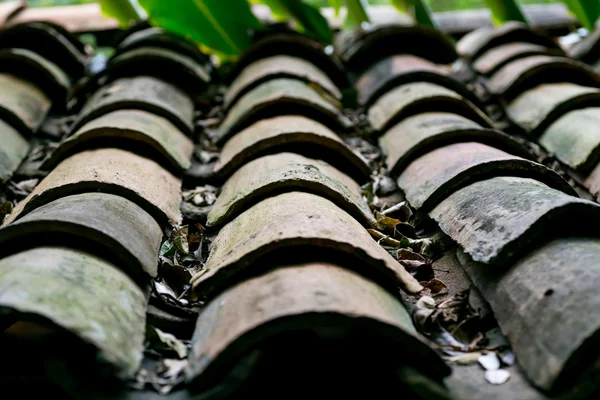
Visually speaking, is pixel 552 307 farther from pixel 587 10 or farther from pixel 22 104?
pixel 587 10

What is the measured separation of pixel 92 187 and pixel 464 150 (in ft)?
3.02

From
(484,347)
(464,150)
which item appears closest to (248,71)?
(464,150)

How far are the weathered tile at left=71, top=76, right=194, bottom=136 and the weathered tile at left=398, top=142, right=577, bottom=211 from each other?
82 centimetres

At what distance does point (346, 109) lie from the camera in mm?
2156

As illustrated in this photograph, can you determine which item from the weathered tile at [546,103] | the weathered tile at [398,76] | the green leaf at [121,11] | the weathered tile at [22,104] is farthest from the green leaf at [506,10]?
Result: the weathered tile at [22,104]

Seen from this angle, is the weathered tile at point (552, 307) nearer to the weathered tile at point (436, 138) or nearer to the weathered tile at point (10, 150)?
the weathered tile at point (436, 138)

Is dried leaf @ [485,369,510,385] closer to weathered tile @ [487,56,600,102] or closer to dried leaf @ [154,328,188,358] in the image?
dried leaf @ [154,328,188,358]

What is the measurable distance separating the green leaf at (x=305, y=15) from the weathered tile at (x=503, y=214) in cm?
144

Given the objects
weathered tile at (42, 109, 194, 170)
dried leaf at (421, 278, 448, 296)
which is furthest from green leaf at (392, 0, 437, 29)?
dried leaf at (421, 278, 448, 296)

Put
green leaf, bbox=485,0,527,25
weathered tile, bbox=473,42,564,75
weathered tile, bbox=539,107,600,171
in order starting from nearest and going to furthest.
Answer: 1. weathered tile, bbox=539,107,600,171
2. weathered tile, bbox=473,42,564,75
3. green leaf, bbox=485,0,527,25

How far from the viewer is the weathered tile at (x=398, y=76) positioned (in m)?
2.05

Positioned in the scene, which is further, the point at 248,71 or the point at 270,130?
the point at 248,71

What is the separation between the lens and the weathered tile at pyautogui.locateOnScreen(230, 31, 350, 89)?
2396 mm

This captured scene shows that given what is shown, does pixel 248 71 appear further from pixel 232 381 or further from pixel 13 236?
pixel 232 381
